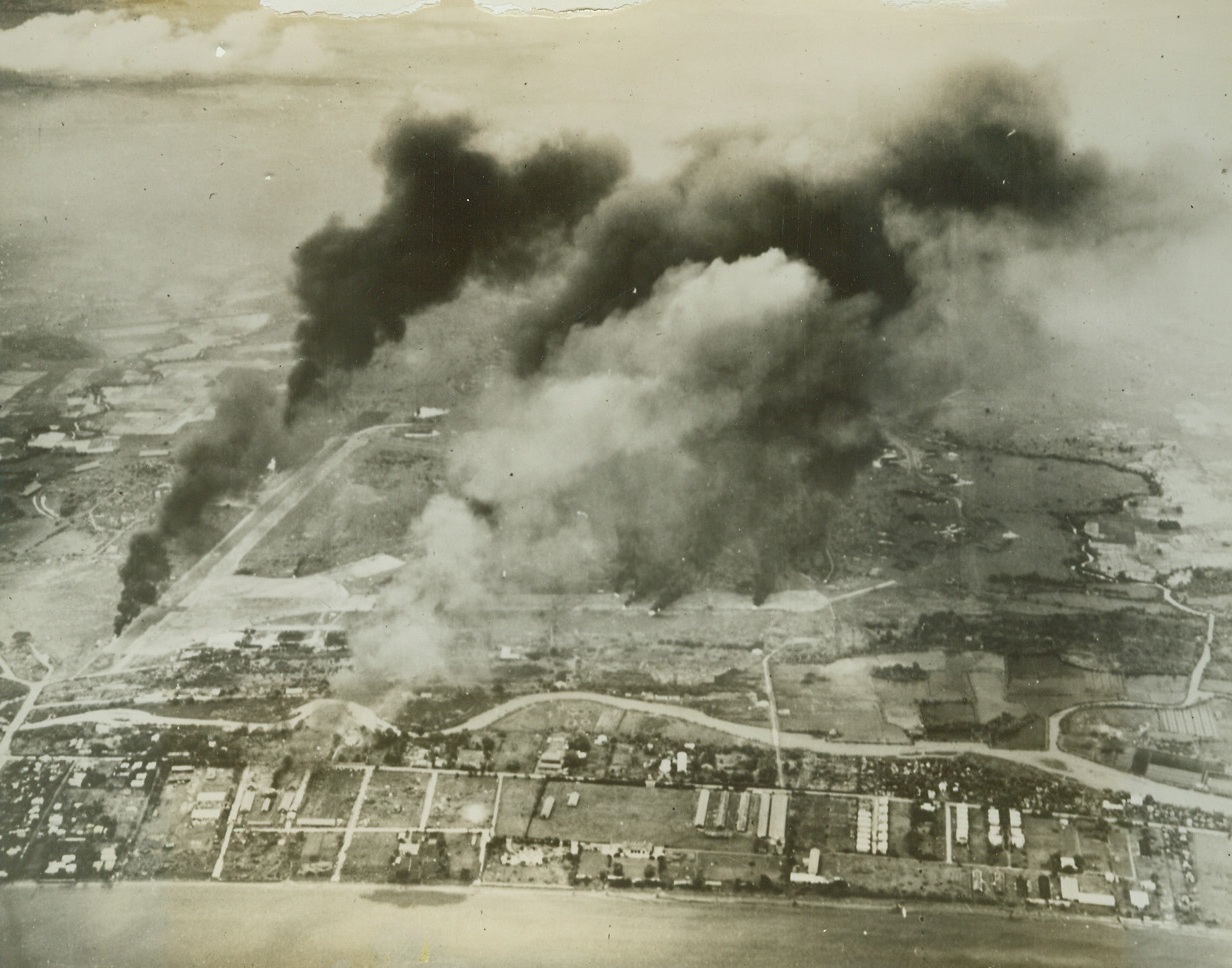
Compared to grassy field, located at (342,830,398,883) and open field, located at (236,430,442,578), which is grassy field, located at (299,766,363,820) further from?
open field, located at (236,430,442,578)

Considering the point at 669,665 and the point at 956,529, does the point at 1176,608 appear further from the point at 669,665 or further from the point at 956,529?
the point at 669,665

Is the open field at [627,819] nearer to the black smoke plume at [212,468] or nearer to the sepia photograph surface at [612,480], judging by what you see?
the sepia photograph surface at [612,480]

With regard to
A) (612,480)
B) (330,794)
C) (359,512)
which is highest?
(612,480)

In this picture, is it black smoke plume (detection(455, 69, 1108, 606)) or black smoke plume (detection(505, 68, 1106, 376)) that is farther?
black smoke plume (detection(455, 69, 1108, 606))

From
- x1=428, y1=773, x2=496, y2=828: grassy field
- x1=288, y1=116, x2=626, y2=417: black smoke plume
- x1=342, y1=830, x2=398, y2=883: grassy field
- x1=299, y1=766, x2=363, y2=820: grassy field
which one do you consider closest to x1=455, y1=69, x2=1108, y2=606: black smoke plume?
x1=288, y1=116, x2=626, y2=417: black smoke plume

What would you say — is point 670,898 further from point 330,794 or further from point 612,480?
point 612,480

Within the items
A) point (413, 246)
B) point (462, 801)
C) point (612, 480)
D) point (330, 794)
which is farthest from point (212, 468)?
point (462, 801)
